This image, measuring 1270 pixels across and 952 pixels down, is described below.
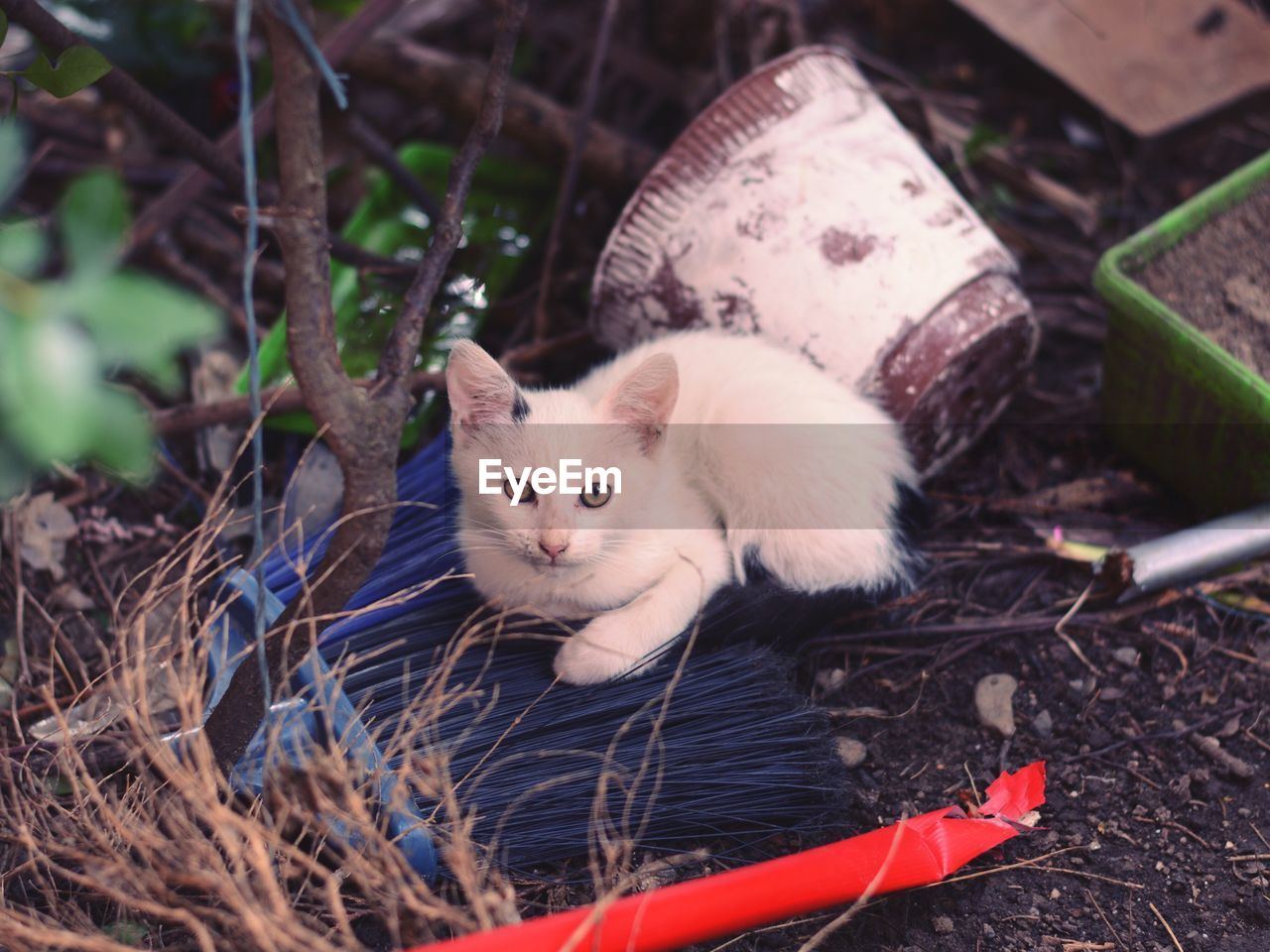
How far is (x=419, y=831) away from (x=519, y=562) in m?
0.38

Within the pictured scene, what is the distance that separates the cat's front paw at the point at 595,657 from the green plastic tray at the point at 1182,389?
3.54 feet

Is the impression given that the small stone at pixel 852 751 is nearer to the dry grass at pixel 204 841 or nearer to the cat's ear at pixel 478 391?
the dry grass at pixel 204 841

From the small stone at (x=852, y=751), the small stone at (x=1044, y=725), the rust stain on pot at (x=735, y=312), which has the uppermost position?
the rust stain on pot at (x=735, y=312)

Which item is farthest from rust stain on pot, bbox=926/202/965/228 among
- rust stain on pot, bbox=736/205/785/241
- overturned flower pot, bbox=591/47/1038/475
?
rust stain on pot, bbox=736/205/785/241

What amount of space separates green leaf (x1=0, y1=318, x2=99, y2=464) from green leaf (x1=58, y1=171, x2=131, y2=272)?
4 centimetres

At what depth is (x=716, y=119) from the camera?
1.93m

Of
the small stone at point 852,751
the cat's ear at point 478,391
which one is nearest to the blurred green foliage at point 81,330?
the cat's ear at point 478,391

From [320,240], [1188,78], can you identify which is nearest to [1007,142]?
[1188,78]

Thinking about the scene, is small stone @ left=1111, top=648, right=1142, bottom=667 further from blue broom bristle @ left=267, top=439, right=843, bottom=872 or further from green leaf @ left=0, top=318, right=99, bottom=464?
green leaf @ left=0, top=318, right=99, bottom=464

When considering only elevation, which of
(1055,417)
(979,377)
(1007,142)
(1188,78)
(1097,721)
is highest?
(1188,78)

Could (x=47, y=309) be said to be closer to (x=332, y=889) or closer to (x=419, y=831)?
(x=332, y=889)

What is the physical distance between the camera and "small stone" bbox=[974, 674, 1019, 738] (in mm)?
1669

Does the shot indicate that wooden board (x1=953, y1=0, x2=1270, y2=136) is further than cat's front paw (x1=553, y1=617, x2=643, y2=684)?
Yes
